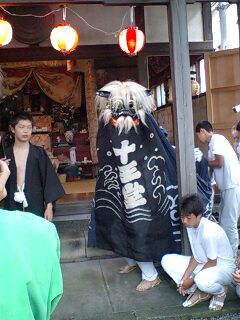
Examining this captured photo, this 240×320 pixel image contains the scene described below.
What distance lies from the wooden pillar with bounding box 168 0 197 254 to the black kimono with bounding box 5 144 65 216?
1601 millimetres

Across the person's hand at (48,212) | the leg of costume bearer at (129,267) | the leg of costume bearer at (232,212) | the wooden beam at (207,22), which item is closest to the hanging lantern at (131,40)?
the wooden beam at (207,22)

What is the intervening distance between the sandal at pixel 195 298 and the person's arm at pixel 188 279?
100mm

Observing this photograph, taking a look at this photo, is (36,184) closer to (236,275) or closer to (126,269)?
(126,269)

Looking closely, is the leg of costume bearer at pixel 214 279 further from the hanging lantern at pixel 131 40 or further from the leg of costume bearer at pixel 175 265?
the hanging lantern at pixel 131 40

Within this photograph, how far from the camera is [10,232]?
1118mm

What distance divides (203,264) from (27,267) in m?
3.55

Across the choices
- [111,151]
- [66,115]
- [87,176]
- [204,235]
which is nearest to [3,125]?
[66,115]

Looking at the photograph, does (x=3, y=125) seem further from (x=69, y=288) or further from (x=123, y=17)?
(x=69, y=288)

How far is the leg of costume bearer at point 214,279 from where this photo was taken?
13.0ft

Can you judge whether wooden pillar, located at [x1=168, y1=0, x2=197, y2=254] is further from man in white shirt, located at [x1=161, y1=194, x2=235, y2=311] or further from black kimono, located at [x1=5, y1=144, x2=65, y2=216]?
black kimono, located at [x1=5, y1=144, x2=65, y2=216]

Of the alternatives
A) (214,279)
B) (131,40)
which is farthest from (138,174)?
(131,40)

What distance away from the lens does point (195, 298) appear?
4.18 meters

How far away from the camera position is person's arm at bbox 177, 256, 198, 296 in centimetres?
421

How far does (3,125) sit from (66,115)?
2.03 m
